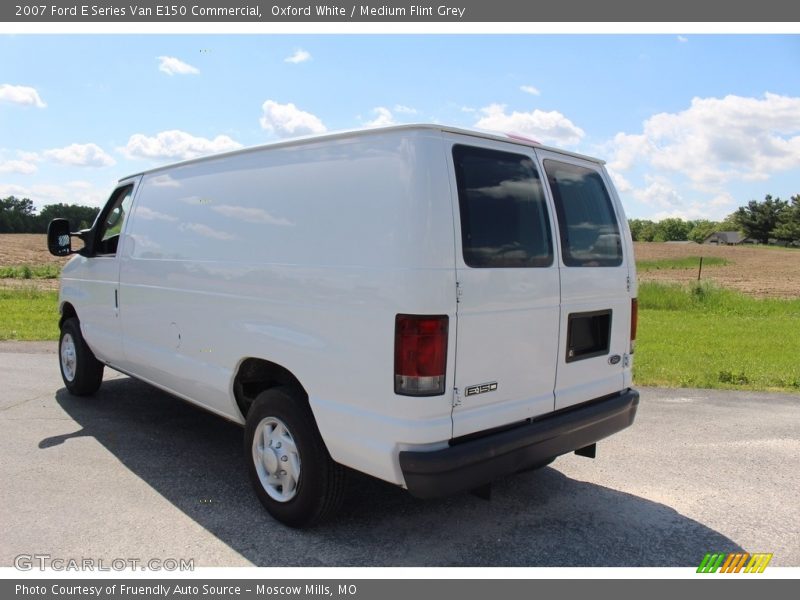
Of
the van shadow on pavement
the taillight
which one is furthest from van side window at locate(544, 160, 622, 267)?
the van shadow on pavement

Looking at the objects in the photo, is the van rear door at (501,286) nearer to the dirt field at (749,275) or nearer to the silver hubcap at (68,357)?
the silver hubcap at (68,357)

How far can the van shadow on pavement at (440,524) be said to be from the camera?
3.40 m

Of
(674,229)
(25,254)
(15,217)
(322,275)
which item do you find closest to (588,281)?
(322,275)

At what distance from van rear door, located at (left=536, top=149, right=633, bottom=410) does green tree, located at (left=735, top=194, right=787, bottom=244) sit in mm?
119684

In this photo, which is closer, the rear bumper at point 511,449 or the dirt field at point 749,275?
the rear bumper at point 511,449

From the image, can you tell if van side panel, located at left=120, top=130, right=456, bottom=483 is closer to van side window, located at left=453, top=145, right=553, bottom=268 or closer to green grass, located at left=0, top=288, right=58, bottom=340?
van side window, located at left=453, top=145, right=553, bottom=268

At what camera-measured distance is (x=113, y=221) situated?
5727mm

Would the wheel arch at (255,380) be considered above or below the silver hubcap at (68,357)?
above

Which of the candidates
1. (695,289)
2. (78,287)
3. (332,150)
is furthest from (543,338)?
(695,289)

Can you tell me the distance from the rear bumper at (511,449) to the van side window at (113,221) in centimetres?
387

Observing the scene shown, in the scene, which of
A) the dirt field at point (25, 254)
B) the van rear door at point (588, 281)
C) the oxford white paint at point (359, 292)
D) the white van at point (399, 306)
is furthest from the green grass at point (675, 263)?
the oxford white paint at point (359, 292)

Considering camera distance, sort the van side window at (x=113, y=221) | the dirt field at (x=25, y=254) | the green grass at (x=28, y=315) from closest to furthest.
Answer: the van side window at (x=113, y=221), the green grass at (x=28, y=315), the dirt field at (x=25, y=254)

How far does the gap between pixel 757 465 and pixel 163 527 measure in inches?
172

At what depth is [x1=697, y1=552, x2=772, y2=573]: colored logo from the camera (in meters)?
3.37
